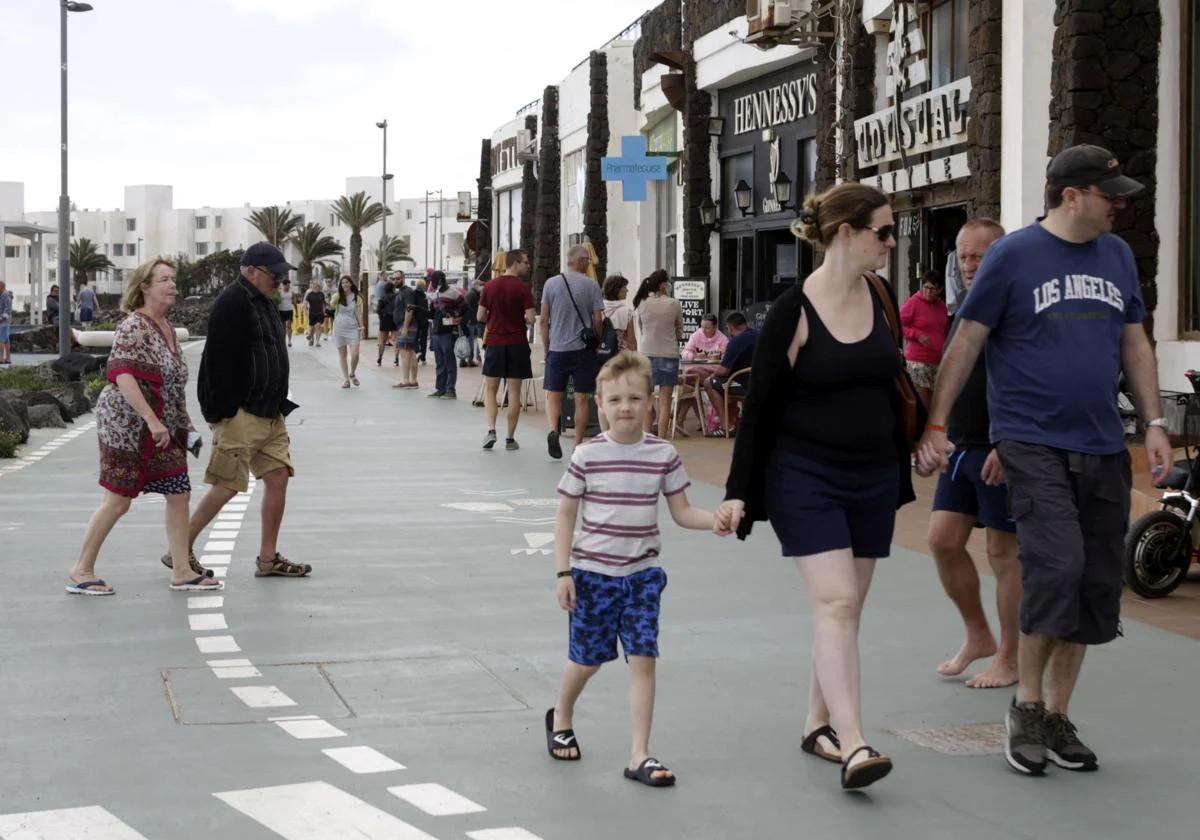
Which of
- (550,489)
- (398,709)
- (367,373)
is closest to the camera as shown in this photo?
(398,709)

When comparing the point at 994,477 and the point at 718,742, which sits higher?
the point at 994,477

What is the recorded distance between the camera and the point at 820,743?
243 inches

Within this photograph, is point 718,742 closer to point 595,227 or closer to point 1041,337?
point 1041,337

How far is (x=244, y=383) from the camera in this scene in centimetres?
1009

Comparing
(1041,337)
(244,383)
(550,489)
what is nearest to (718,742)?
(1041,337)

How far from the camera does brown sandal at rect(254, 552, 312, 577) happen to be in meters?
10.3

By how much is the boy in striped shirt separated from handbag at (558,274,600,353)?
1141 cm

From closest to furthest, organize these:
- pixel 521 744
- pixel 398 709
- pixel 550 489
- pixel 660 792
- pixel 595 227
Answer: pixel 660 792 → pixel 521 744 → pixel 398 709 → pixel 550 489 → pixel 595 227

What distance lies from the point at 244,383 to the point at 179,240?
491 ft

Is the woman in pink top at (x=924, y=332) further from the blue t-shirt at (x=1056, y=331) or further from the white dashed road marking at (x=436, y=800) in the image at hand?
the white dashed road marking at (x=436, y=800)

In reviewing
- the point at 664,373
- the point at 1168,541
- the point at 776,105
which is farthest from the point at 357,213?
the point at 1168,541

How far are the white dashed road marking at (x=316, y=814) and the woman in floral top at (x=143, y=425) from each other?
13.8ft

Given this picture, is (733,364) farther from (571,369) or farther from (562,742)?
(562,742)

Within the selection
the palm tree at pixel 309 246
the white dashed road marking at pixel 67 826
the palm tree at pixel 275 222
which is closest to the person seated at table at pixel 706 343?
the white dashed road marking at pixel 67 826
